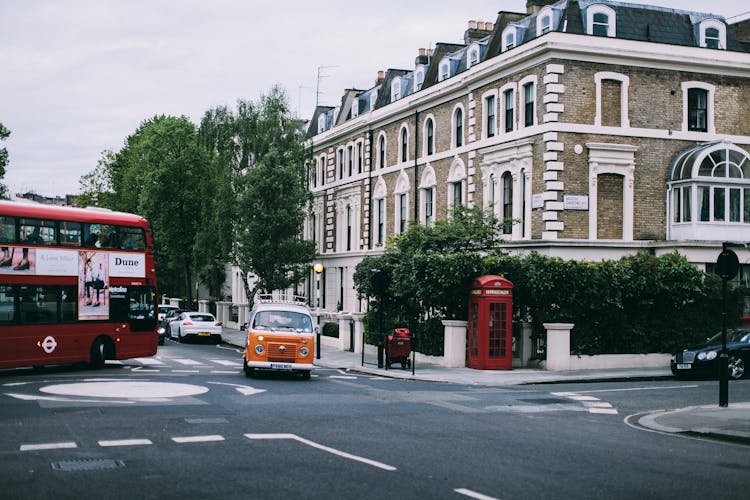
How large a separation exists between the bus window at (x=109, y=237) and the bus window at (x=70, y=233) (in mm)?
930

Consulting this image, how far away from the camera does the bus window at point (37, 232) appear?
941 inches

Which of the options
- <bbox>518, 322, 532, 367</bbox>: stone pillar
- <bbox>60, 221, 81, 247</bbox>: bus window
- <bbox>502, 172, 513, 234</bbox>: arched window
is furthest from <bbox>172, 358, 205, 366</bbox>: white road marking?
<bbox>502, 172, 513, 234</bbox>: arched window

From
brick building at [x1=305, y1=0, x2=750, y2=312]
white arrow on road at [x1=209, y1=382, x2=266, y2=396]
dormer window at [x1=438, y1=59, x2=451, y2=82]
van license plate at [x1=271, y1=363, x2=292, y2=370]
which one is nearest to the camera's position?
white arrow on road at [x1=209, y1=382, x2=266, y2=396]

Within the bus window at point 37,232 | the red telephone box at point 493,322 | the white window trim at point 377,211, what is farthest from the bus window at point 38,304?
the white window trim at point 377,211

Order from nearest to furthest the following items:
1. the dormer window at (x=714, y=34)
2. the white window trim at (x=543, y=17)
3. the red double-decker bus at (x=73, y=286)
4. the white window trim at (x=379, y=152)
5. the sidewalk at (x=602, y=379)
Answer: the sidewalk at (x=602, y=379), the red double-decker bus at (x=73, y=286), the white window trim at (x=543, y=17), the dormer window at (x=714, y=34), the white window trim at (x=379, y=152)

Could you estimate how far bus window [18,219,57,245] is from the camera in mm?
23906

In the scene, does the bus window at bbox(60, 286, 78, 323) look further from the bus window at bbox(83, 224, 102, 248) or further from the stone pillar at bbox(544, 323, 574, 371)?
the stone pillar at bbox(544, 323, 574, 371)

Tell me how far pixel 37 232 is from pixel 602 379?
16201mm

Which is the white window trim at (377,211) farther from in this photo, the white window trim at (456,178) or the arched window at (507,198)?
the arched window at (507,198)

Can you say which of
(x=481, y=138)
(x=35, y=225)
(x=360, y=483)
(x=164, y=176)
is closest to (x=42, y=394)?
(x=35, y=225)

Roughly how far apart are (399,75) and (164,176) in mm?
21189

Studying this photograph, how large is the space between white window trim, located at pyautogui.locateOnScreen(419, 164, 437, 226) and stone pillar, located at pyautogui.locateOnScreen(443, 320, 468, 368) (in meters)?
13.8

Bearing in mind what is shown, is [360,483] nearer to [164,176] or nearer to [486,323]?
[486,323]

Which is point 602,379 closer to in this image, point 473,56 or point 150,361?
point 150,361
